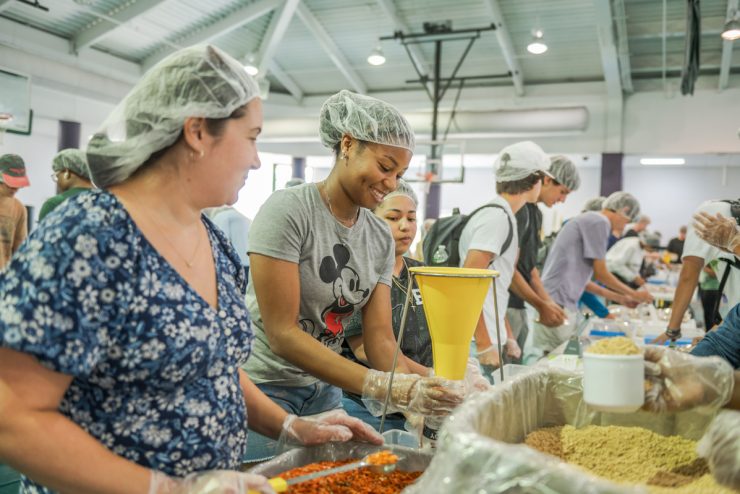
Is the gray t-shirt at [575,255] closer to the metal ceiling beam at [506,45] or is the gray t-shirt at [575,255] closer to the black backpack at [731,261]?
the black backpack at [731,261]

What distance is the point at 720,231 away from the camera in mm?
2547

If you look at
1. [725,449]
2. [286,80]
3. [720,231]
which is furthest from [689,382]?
[286,80]

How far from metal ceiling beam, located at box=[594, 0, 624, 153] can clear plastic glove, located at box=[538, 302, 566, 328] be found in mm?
5321

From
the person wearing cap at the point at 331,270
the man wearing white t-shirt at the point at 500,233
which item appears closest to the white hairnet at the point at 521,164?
the man wearing white t-shirt at the point at 500,233

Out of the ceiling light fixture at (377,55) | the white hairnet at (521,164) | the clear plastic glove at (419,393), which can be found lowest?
the clear plastic glove at (419,393)

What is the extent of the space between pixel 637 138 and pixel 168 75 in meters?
11.2

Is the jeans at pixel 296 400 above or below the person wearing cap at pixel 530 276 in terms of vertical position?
below

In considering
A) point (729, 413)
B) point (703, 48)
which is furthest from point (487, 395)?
point (703, 48)

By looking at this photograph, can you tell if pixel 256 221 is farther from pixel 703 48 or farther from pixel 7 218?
pixel 703 48

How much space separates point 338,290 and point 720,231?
6.04ft

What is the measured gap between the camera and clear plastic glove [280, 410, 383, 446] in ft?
4.19

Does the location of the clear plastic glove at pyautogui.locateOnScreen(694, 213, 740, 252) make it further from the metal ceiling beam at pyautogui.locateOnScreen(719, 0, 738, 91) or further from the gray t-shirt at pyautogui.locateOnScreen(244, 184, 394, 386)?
the metal ceiling beam at pyautogui.locateOnScreen(719, 0, 738, 91)

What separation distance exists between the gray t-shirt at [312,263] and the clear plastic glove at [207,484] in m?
0.71

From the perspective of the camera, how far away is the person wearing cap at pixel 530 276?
11.9 feet
